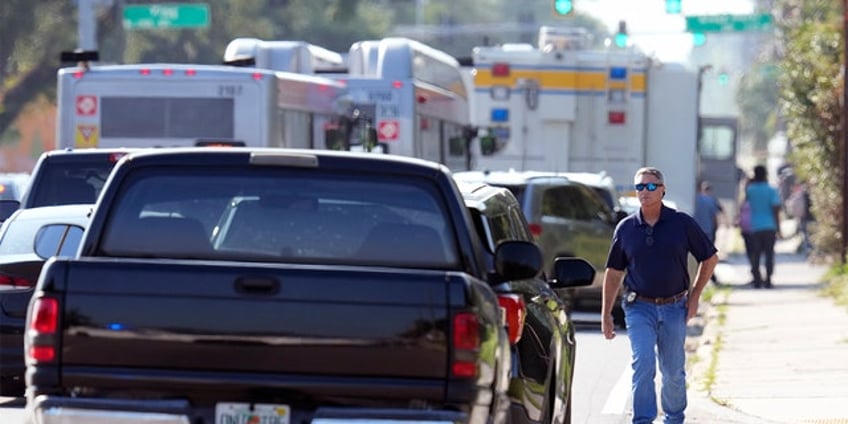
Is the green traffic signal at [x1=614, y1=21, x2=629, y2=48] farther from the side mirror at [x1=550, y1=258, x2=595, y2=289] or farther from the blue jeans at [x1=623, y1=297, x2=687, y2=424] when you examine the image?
the side mirror at [x1=550, y1=258, x2=595, y2=289]

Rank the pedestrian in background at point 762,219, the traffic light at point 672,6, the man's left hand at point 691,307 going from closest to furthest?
the man's left hand at point 691,307 < the pedestrian in background at point 762,219 < the traffic light at point 672,6

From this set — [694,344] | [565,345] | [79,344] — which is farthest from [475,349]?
[694,344]

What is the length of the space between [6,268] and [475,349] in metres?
5.95

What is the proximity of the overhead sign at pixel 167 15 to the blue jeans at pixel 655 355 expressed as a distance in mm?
27479

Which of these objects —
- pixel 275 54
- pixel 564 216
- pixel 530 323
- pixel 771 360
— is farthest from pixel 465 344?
pixel 275 54

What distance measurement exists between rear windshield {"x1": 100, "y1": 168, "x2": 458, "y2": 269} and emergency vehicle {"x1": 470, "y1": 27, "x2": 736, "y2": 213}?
2056 centimetres

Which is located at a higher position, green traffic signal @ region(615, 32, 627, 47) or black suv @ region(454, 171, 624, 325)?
green traffic signal @ region(615, 32, 627, 47)

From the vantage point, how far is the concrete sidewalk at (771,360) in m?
13.3

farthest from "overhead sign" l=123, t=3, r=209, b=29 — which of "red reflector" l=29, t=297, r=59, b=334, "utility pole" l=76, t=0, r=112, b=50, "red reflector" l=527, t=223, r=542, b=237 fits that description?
"red reflector" l=29, t=297, r=59, b=334

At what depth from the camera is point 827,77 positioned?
90.6 feet

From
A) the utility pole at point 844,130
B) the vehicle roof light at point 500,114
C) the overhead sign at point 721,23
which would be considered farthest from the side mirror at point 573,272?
the overhead sign at point 721,23

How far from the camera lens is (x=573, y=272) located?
32.0 feet

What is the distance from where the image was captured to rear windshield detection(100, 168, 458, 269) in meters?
7.84

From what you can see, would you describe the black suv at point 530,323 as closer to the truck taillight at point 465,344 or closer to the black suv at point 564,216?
the truck taillight at point 465,344
